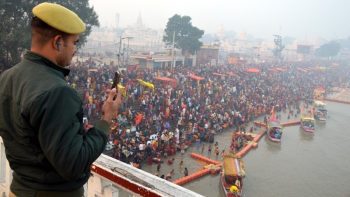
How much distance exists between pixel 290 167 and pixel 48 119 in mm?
18697

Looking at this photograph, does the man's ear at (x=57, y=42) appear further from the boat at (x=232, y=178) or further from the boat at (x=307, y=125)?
the boat at (x=307, y=125)

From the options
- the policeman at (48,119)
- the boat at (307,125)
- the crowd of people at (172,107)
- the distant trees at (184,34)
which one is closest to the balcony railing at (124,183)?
the policeman at (48,119)

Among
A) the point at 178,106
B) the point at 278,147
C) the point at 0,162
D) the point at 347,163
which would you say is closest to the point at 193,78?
the point at 178,106

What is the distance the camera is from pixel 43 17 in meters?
1.54

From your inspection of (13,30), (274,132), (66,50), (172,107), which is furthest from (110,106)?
(274,132)

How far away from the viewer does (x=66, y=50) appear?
1.65m

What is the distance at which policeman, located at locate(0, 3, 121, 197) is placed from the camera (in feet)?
4.62

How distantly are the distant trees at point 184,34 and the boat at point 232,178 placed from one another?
35881 millimetres

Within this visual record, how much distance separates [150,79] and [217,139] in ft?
28.2

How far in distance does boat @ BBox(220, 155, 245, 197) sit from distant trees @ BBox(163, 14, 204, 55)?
35.9 metres

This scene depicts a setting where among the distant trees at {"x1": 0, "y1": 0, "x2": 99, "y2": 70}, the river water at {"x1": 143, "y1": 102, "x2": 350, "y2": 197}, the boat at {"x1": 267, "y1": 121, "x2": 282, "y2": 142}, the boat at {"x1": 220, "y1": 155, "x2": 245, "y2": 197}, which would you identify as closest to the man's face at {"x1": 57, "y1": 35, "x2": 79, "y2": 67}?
the boat at {"x1": 220, "y1": 155, "x2": 245, "y2": 197}

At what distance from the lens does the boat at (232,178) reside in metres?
13.5

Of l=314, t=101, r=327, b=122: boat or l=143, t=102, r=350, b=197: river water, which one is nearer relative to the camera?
l=143, t=102, r=350, b=197: river water

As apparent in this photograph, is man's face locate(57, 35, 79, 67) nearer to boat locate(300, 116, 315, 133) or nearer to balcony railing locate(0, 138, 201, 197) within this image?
balcony railing locate(0, 138, 201, 197)
